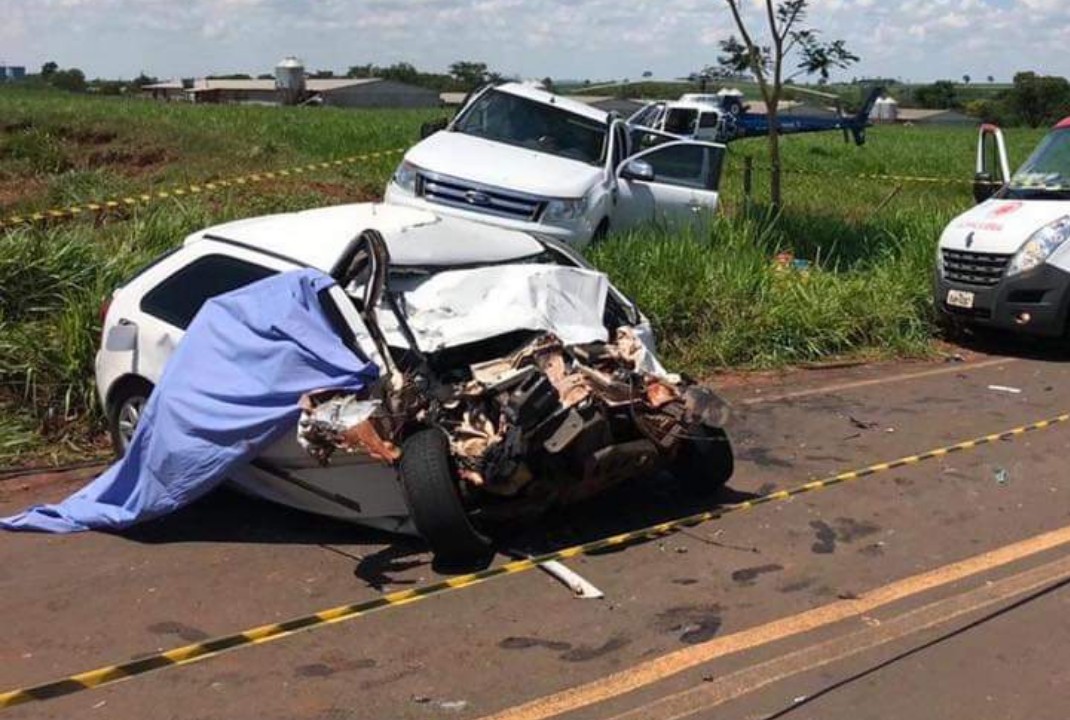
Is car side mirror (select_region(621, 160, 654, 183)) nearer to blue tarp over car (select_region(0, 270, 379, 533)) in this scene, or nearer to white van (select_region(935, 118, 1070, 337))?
white van (select_region(935, 118, 1070, 337))

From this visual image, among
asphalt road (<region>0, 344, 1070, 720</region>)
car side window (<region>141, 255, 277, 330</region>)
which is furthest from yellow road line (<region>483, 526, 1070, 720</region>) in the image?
car side window (<region>141, 255, 277, 330</region>)

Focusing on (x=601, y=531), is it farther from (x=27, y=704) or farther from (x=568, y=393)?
(x=27, y=704)

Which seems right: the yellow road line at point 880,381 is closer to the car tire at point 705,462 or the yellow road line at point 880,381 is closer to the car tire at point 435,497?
the car tire at point 705,462

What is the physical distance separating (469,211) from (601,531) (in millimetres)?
5061

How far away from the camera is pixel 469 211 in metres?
9.95

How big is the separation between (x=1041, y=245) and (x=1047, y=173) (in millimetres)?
1305

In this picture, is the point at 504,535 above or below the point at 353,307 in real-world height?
below

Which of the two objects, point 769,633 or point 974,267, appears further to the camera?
point 974,267

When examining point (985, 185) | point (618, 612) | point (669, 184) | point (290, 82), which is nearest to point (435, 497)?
point (618, 612)

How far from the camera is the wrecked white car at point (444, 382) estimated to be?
4836 mm

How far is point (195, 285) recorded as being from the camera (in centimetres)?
597

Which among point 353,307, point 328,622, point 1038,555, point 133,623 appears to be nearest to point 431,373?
point 353,307

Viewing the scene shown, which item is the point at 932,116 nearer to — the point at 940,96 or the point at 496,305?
the point at 940,96

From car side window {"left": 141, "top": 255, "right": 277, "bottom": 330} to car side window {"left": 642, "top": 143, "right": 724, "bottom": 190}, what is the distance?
21.9 ft
